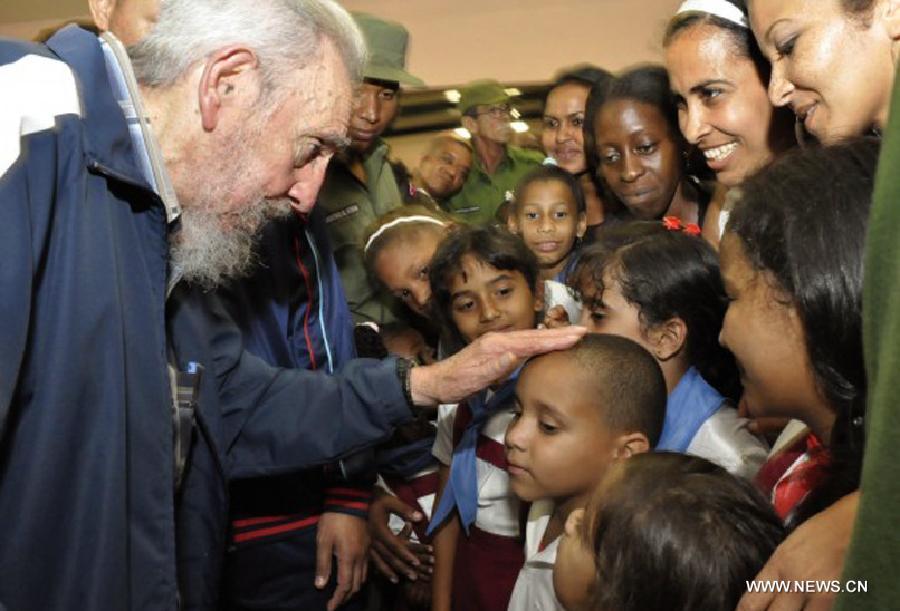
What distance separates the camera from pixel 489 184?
18.7ft

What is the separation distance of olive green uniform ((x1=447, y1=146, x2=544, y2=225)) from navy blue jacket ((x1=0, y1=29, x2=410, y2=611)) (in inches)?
157

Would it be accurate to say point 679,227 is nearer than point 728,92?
No

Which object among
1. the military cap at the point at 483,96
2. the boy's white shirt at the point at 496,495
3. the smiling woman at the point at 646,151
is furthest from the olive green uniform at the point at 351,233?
the military cap at the point at 483,96

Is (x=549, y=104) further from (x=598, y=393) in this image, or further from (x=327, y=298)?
(x=598, y=393)

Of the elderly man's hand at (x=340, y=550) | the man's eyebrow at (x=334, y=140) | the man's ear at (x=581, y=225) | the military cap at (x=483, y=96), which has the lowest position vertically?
the elderly man's hand at (x=340, y=550)

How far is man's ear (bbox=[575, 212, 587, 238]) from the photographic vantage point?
3565 millimetres

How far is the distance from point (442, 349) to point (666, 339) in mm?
1018

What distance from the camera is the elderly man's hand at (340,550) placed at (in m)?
2.49

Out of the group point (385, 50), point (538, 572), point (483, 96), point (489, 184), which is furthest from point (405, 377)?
point (483, 96)

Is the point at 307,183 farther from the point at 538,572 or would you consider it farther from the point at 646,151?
the point at 646,151

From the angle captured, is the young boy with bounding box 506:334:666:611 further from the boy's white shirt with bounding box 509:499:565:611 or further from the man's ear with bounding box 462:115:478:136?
the man's ear with bounding box 462:115:478:136

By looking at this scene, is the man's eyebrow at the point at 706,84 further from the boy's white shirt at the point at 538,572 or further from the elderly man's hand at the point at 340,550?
the elderly man's hand at the point at 340,550

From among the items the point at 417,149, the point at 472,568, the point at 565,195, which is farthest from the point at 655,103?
the point at 417,149

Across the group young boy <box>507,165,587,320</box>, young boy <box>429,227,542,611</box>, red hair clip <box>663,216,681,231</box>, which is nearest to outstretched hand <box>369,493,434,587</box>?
young boy <box>429,227,542,611</box>
